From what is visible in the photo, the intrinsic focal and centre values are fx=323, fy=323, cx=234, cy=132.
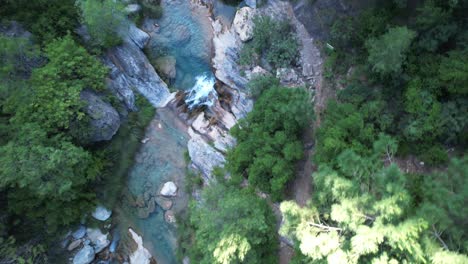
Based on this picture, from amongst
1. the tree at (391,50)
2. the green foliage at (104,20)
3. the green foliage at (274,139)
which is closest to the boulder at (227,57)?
the green foliage at (274,139)

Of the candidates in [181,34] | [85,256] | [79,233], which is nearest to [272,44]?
[181,34]

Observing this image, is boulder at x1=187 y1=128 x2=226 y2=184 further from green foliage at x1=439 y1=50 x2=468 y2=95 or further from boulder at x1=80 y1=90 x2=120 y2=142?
green foliage at x1=439 y1=50 x2=468 y2=95

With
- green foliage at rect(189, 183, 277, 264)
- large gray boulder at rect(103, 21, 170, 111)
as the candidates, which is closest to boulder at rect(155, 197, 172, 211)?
green foliage at rect(189, 183, 277, 264)

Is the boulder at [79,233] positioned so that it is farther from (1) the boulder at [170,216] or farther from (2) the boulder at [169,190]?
(2) the boulder at [169,190]

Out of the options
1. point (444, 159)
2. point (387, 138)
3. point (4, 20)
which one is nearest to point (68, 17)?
point (4, 20)

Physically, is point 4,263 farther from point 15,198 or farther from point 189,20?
point 189,20

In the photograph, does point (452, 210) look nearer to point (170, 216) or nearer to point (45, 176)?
point (170, 216)
